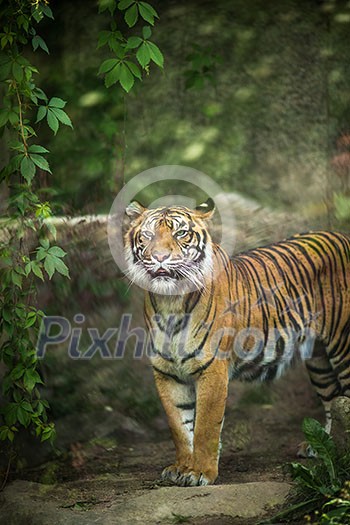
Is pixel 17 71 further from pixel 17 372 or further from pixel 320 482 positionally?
pixel 320 482

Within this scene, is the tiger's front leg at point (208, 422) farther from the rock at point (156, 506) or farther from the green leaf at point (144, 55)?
the green leaf at point (144, 55)

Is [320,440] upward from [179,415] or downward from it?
upward

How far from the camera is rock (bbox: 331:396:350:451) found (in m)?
4.98

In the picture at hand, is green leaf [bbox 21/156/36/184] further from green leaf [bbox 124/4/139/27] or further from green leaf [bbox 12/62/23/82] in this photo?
green leaf [bbox 124/4/139/27]

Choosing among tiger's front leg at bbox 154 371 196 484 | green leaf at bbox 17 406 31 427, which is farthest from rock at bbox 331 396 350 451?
green leaf at bbox 17 406 31 427

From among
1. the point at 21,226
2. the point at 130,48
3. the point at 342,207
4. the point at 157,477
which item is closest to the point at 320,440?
the point at 157,477

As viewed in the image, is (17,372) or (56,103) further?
(17,372)

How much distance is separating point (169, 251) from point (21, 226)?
85 cm

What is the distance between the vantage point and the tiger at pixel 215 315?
17.6ft

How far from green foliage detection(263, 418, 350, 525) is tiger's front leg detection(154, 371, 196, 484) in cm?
77

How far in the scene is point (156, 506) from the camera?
4.84 meters

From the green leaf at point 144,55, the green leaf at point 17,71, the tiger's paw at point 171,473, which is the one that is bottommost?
the tiger's paw at point 171,473

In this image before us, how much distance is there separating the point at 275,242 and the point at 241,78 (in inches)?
45.5

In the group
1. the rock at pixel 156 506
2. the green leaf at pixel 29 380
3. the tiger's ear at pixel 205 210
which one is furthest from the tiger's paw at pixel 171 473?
the tiger's ear at pixel 205 210
